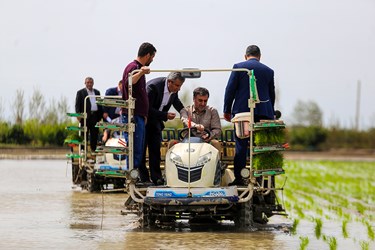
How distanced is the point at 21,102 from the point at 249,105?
40370mm

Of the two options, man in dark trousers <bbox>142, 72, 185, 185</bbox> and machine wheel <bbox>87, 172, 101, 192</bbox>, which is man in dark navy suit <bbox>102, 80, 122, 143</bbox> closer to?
machine wheel <bbox>87, 172, 101, 192</bbox>

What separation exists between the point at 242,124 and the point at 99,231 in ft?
8.53

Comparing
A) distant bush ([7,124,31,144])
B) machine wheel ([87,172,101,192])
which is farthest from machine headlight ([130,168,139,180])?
distant bush ([7,124,31,144])

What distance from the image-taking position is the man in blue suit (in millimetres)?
15789

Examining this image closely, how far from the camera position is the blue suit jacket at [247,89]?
51.9ft

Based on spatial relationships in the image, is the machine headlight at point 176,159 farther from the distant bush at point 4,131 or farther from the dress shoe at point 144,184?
the distant bush at point 4,131

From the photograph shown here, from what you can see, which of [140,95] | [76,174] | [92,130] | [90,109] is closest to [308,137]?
[76,174]

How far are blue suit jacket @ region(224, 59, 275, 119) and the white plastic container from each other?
189 mm

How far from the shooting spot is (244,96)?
51.8 ft

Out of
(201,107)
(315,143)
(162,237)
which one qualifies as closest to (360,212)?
(201,107)

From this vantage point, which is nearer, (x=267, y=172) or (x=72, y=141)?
(x=267, y=172)

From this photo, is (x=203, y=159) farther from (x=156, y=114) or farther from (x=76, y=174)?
(x=76, y=174)

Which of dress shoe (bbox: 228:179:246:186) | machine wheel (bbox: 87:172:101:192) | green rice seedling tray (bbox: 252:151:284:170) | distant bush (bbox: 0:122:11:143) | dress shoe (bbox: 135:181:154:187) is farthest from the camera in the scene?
distant bush (bbox: 0:122:11:143)

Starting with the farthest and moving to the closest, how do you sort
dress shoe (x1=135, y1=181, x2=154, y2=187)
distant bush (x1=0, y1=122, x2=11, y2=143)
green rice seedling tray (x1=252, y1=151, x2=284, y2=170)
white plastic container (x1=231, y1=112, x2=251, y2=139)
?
distant bush (x1=0, y1=122, x2=11, y2=143) < dress shoe (x1=135, y1=181, x2=154, y2=187) < white plastic container (x1=231, y1=112, x2=251, y2=139) < green rice seedling tray (x1=252, y1=151, x2=284, y2=170)
